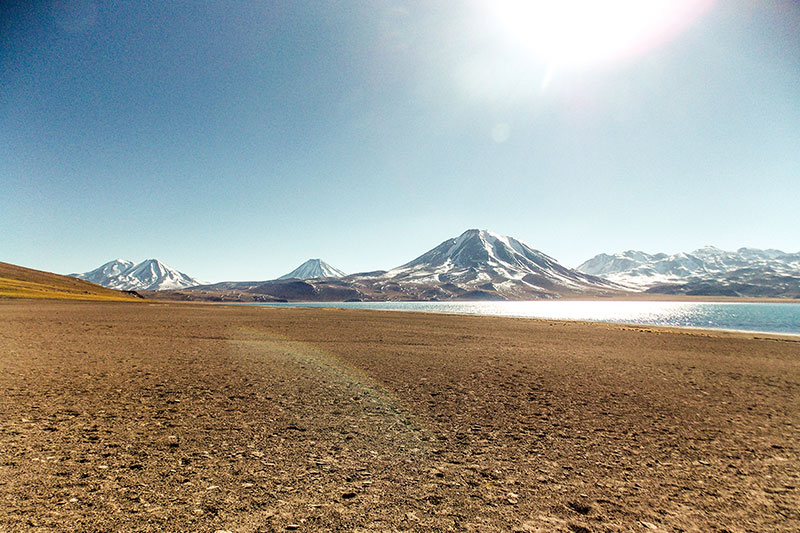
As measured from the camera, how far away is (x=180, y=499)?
5328 mm

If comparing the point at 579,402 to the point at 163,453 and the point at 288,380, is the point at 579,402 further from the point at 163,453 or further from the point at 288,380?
the point at 163,453

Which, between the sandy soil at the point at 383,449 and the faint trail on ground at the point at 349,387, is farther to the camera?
the faint trail on ground at the point at 349,387

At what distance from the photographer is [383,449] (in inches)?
304

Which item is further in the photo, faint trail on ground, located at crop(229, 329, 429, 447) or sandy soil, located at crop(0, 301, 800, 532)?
faint trail on ground, located at crop(229, 329, 429, 447)

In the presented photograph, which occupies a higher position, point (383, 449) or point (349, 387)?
point (383, 449)

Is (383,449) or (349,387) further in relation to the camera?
(349,387)

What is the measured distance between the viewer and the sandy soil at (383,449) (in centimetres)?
525

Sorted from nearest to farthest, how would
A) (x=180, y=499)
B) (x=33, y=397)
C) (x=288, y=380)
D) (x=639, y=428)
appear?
(x=180, y=499) < (x=639, y=428) < (x=33, y=397) < (x=288, y=380)

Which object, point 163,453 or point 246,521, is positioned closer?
point 246,521

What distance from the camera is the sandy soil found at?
17.2ft

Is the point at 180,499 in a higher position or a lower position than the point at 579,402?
higher

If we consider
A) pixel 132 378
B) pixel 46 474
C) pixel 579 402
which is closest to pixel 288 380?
pixel 132 378

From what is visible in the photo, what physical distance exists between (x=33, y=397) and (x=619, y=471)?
1584 cm

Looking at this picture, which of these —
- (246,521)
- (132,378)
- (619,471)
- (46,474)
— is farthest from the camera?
(132,378)
